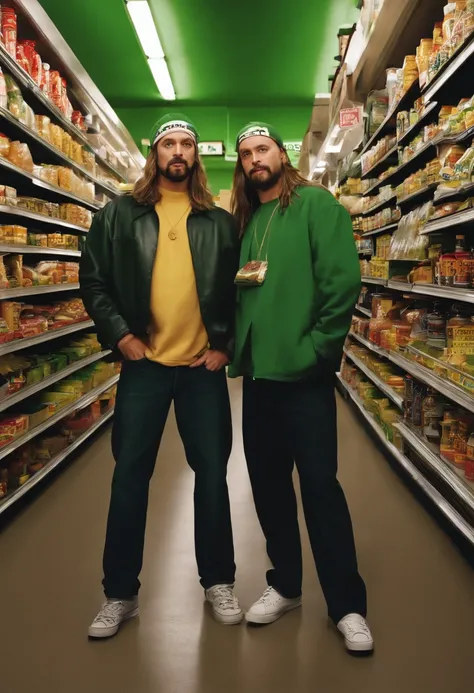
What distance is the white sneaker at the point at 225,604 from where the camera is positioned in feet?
7.26

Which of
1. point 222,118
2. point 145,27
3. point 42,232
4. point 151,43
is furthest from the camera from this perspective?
point 222,118

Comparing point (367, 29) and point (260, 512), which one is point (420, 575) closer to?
point (260, 512)

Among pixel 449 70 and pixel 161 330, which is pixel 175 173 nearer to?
pixel 161 330

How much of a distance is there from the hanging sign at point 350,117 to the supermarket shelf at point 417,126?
3.58ft

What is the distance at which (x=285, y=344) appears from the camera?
204cm

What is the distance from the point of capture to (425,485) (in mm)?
3307

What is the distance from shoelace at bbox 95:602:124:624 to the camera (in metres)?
2.14

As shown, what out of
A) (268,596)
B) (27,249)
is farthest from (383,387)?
(27,249)

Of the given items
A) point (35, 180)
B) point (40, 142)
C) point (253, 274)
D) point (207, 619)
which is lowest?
point (207, 619)

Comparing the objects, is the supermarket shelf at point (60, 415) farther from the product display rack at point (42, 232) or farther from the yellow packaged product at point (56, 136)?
the yellow packaged product at point (56, 136)

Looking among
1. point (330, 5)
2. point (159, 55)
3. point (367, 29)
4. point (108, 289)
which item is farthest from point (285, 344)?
point (159, 55)

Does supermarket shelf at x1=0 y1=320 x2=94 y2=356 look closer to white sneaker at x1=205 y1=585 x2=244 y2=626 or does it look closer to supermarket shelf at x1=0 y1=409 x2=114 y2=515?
supermarket shelf at x1=0 y1=409 x2=114 y2=515

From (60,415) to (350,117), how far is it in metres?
3.54

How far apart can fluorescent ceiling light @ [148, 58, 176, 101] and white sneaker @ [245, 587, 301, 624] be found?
8.00m
